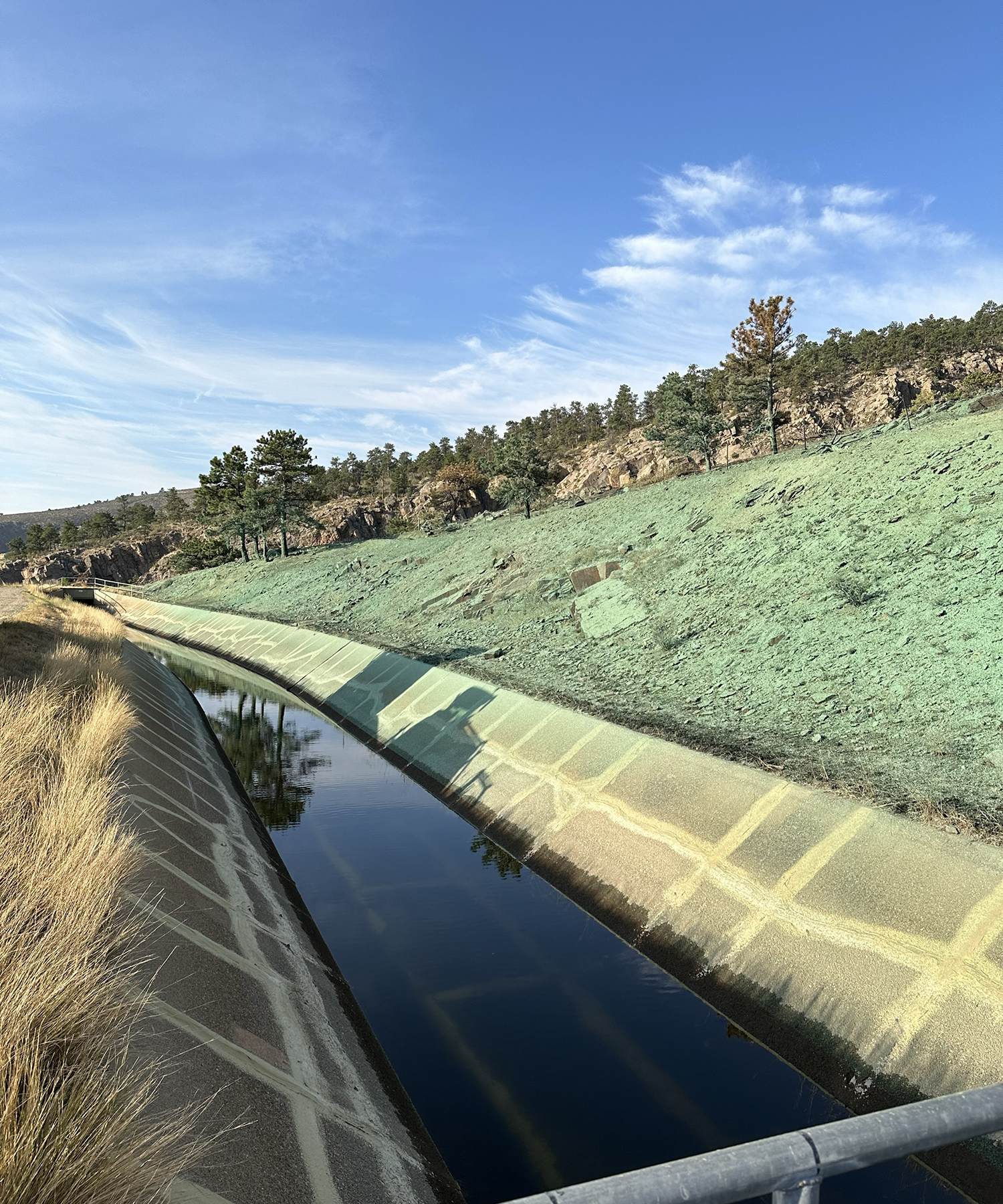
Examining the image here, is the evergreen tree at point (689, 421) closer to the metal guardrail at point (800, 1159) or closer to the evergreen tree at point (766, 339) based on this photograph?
the evergreen tree at point (766, 339)

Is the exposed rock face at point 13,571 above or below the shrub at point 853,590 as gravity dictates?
above

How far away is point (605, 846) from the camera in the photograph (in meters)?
11.6

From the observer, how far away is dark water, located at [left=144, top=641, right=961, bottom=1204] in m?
6.74

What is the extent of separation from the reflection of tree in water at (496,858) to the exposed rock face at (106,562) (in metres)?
115

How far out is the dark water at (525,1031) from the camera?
674 cm

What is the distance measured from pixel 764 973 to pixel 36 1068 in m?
7.41

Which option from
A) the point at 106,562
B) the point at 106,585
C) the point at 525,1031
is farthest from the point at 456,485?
the point at 525,1031

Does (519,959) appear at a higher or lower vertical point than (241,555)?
lower

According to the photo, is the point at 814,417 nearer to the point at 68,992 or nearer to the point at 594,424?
the point at 594,424

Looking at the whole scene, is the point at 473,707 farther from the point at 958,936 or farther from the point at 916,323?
the point at 916,323

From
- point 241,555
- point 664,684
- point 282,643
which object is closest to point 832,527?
point 664,684

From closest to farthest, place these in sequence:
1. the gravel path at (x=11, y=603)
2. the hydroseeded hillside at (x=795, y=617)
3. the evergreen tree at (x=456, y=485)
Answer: the hydroseeded hillside at (x=795, y=617) → the gravel path at (x=11, y=603) → the evergreen tree at (x=456, y=485)

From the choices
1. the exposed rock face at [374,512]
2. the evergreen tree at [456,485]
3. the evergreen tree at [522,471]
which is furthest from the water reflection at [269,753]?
the evergreen tree at [456,485]

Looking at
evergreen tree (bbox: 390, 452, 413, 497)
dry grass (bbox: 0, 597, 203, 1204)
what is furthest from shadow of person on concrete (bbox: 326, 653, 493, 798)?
evergreen tree (bbox: 390, 452, 413, 497)
